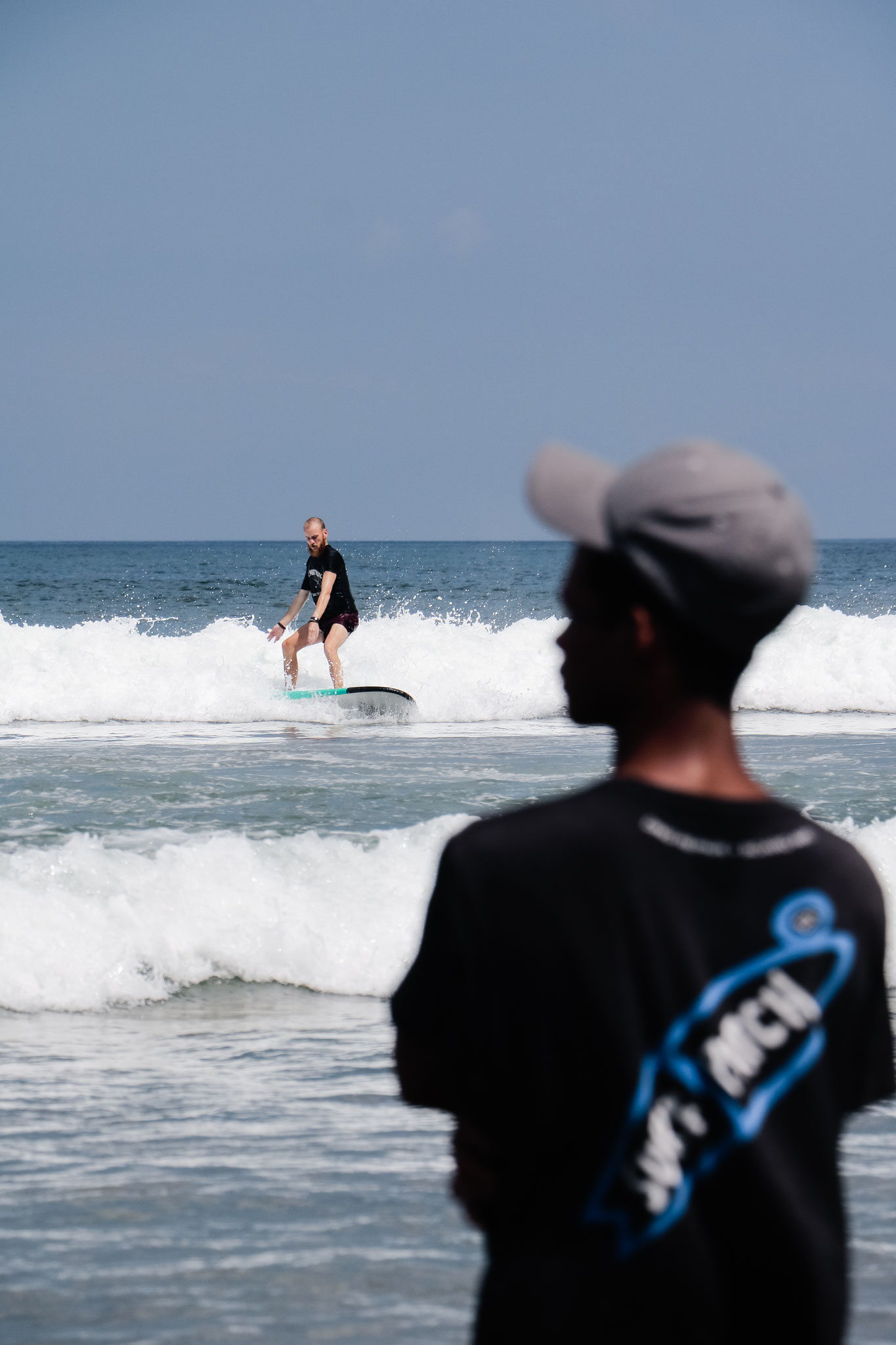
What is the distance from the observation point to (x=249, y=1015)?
5.97 meters

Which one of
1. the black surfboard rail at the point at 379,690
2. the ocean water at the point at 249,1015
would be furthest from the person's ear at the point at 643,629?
the black surfboard rail at the point at 379,690

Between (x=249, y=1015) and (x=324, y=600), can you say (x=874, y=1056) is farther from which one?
(x=324, y=600)

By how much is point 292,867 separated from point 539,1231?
6.25 metres

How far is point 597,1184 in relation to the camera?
1.25 metres

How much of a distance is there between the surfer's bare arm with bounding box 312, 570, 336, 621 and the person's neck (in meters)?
13.2

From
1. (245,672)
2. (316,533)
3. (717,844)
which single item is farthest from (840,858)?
(245,672)

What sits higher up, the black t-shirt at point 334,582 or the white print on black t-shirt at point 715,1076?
the black t-shirt at point 334,582

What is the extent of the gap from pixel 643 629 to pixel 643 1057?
0.39 metres

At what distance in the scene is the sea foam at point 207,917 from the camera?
6.31 metres

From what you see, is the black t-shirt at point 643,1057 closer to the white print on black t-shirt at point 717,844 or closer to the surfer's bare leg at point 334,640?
the white print on black t-shirt at point 717,844

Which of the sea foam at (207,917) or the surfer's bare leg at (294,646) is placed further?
the surfer's bare leg at (294,646)

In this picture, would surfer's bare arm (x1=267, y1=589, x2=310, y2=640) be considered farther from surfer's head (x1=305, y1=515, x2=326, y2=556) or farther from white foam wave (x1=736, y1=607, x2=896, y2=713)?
white foam wave (x1=736, y1=607, x2=896, y2=713)

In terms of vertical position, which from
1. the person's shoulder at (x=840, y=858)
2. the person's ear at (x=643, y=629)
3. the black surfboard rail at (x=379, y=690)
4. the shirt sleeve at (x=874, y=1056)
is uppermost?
the person's ear at (x=643, y=629)

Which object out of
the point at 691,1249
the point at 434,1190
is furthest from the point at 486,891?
the point at 434,1190
